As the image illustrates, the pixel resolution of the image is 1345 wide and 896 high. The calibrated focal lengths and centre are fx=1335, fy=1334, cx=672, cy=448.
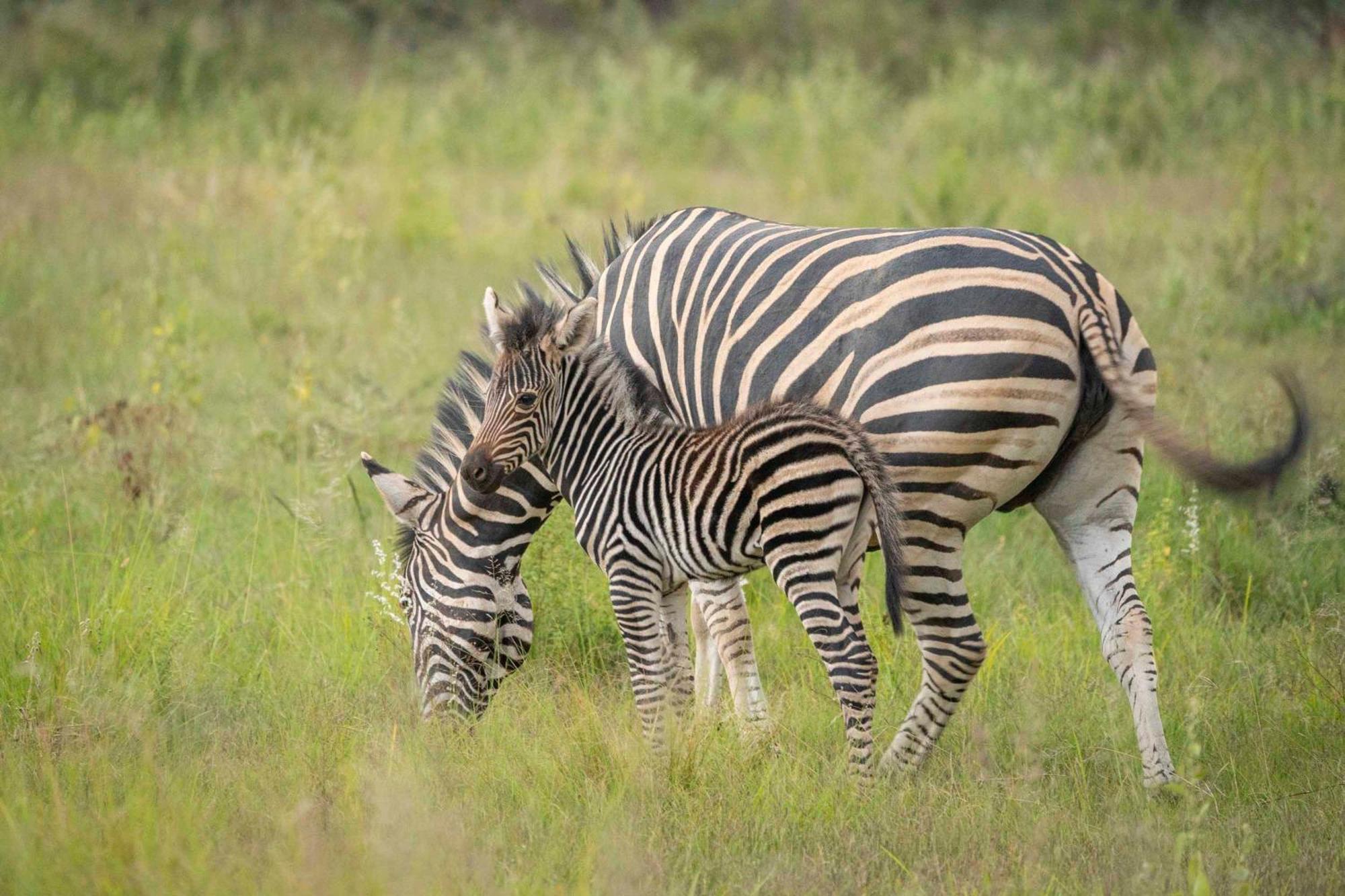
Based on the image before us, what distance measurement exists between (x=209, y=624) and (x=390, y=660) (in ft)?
2.81

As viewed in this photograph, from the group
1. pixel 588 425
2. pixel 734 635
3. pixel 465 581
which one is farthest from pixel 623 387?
pixel 734 635

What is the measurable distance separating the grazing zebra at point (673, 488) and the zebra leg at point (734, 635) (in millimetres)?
293

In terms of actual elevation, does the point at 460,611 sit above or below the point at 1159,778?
above

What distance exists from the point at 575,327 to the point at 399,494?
1027 mm

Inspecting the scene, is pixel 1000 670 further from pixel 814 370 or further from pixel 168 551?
pixel 168 551

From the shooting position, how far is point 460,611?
487cm

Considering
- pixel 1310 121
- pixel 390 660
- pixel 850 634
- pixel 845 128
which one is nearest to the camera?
pixel 850 634

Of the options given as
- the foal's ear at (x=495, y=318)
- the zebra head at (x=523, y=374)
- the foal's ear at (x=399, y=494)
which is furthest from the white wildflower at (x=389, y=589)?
the foal's ear at (x=495, y=318)

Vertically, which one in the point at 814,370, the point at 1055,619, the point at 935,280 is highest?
the point at 935,280

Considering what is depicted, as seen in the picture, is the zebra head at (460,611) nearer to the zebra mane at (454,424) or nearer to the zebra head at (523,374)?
the zebra mane at (454,424)

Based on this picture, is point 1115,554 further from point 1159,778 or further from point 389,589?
point 389,589

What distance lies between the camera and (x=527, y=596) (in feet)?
16.5

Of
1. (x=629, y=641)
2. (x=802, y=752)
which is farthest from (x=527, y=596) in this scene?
(x=802, y=752)

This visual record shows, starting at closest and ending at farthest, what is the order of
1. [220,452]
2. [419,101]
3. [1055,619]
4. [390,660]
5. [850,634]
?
[850,634], [390,660], [1055,619], [220,452], [419,101]
